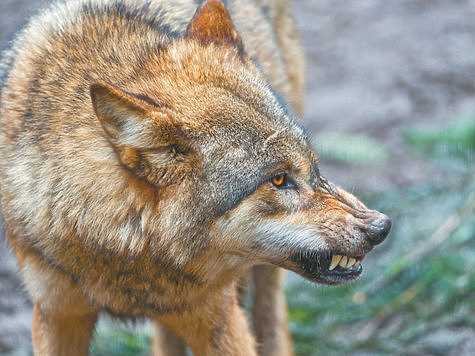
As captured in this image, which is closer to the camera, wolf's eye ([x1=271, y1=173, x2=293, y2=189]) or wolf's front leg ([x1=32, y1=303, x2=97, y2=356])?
wolf's eye ([x1=271, y1=173, x2=293, y2=189])

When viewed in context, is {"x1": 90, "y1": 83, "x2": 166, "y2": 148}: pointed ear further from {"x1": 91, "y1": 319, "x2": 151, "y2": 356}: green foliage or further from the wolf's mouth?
{"x1": 91, "y1": 319, "x2": 151, "y2": 356}: green foliage

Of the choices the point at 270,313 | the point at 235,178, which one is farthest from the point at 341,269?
the point at 270,313

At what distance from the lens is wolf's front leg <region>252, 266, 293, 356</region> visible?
259 inches

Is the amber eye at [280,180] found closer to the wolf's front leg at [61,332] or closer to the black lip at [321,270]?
the black lip at [321,270]

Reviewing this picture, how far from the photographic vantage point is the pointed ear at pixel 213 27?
4766 mm

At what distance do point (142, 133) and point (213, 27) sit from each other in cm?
95

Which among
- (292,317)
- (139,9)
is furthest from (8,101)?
(292,317)

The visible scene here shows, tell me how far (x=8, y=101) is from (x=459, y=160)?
4.11m

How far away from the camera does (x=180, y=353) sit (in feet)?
20.6

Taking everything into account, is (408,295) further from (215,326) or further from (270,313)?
(215,326)

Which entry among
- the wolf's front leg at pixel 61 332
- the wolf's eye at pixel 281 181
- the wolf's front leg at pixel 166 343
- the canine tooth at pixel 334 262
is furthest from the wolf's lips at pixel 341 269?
the wolf's front leg at pixel 166 343

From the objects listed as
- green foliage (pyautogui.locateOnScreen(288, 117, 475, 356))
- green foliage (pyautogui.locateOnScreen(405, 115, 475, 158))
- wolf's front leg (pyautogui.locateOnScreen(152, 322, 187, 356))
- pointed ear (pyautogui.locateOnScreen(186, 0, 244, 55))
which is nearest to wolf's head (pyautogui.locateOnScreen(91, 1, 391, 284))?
pointed ear (pyautogui.locateOnScreen(186, 0, 244, 55))

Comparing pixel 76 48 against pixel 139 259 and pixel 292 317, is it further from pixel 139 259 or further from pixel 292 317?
pixel 292 317

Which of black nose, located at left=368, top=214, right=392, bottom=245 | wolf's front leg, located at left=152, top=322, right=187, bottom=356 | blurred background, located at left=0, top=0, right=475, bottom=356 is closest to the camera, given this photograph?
black nose, located at left=368, top=214, right=392, bottom=245
